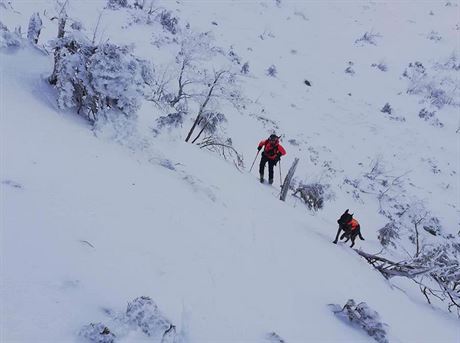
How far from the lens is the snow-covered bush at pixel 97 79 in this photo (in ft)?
18.1

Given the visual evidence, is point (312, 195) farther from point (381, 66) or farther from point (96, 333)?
point (381, 66)

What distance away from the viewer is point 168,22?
16.1m

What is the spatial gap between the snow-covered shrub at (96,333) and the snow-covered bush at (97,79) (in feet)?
12.5

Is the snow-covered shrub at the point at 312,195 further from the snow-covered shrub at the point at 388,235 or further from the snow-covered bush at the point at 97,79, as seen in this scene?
the snow-covered bush at the point at 97,79

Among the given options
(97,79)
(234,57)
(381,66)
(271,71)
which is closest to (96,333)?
(97,79)

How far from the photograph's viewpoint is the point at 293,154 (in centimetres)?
1245

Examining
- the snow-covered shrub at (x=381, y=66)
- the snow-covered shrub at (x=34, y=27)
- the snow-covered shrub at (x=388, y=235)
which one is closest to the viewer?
the snow-covered shrub at (x=34, y=27)

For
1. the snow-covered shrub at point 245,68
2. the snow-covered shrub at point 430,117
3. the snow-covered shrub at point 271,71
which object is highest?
the snow-covered shrub at point 430,117

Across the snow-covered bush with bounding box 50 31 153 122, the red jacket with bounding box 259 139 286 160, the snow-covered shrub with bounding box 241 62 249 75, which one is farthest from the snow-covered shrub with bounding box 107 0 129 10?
the snow-covered bush with bounding box 50 31 153 122

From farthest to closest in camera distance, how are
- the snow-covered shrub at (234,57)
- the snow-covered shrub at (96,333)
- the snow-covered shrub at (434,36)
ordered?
1. the snow-covered shrub at (434,36)
2. the snow-covered shrub at (234,57)
3. the snow-covered shrub at (96,333)

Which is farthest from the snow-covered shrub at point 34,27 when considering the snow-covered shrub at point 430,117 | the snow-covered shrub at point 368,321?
the snow-covered shrub at point 430,117

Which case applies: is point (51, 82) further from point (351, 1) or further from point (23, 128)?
point (351, 1)

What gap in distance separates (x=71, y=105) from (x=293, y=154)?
8.00 meters

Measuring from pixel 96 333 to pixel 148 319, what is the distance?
32cm
